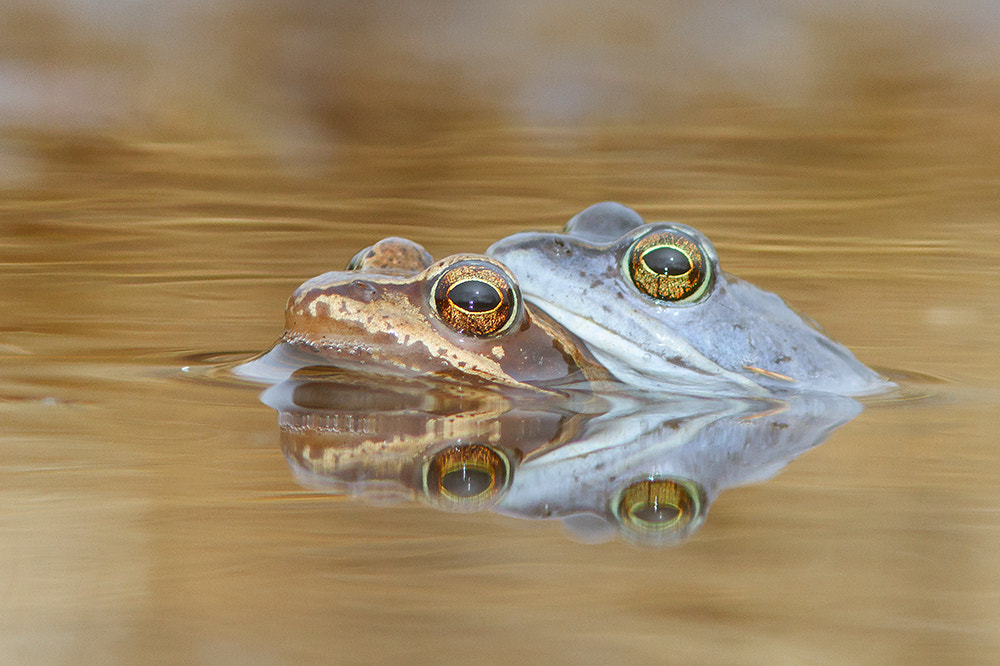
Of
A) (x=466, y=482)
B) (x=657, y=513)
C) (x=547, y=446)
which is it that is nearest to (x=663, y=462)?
(x=547, y=446)

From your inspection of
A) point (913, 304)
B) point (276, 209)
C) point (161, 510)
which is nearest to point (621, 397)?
point (161, 510)

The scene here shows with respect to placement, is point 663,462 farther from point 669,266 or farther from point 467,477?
point 669,266

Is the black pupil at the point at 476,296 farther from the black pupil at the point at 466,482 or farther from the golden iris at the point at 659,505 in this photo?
the golden iris at the point at 659,505

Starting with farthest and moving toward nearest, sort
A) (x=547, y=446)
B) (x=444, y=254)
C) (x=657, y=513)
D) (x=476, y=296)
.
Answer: (x=444, y=254), (x=476, y=296), (x=547, y=446), (x=657, y=513)

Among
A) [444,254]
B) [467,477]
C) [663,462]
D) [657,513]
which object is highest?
[444,254]

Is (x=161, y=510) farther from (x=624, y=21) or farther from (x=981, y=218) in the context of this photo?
(x=624, y=21)

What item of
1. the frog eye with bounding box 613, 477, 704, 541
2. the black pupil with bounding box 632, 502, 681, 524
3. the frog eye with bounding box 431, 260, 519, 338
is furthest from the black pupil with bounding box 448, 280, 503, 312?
the black pupil with bounding box 632, 502, 681, 524

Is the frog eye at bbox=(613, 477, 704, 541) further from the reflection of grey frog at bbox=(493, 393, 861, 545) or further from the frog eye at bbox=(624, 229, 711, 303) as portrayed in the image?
the frog eye at bbox=(624, 229, 711, 303)

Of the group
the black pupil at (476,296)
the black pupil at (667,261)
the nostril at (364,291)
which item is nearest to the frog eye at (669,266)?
the black pupil at (667,261)
